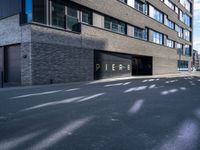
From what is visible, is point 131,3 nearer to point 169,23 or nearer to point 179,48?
point 169,23

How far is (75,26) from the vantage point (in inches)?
749

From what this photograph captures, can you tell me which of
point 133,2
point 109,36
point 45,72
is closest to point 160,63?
point 133,2

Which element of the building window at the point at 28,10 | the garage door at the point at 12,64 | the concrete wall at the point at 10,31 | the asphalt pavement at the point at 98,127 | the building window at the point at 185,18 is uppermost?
the building window at the point at 185,18

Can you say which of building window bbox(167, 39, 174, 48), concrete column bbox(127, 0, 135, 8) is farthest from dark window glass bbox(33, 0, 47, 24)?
building window bbox(167, 39, 174, 48)

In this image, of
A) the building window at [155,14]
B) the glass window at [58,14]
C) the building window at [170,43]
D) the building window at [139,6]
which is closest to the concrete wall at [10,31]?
the glass window at [58,14]

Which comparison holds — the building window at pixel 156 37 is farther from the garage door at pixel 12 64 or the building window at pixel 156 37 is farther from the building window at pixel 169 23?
the garage door at pixel 12 64

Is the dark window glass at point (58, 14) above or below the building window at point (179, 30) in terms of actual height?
below

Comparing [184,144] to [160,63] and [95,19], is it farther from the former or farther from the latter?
[160,63]

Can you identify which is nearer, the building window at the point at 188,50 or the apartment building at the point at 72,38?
the apartment building at the point at 72,38

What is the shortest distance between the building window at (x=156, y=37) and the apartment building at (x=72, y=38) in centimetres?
45

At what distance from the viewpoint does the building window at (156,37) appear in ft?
110

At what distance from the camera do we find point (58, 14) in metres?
17.7

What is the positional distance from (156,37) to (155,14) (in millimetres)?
3629

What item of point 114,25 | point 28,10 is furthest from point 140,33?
point 28,10
